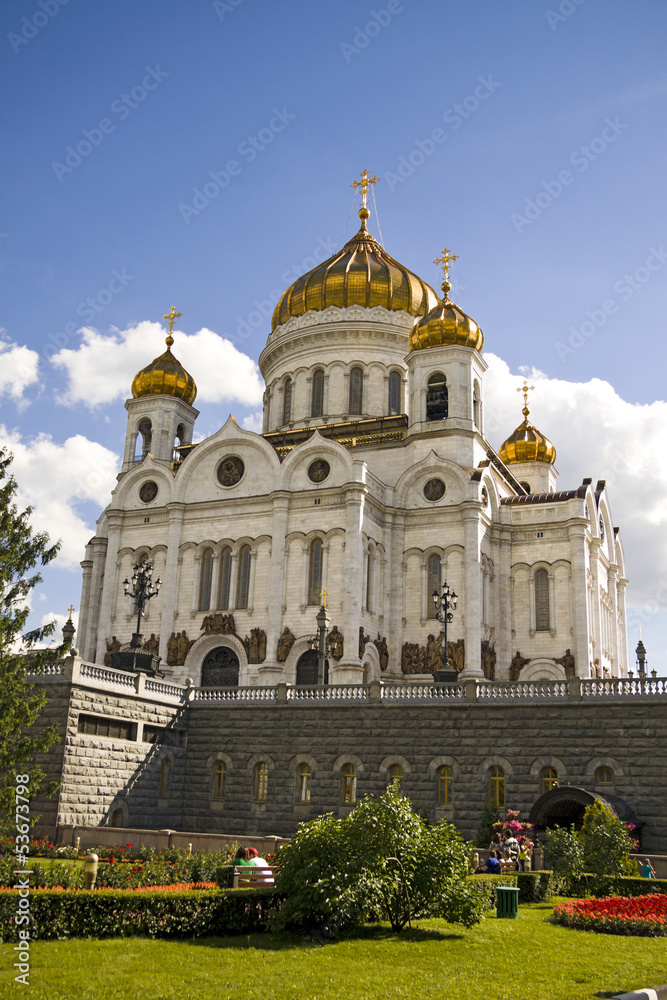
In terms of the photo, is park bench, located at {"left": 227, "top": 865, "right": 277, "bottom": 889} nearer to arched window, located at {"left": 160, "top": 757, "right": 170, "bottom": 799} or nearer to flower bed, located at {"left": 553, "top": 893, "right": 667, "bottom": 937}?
flower bed, located at {"left": 553, "top": 893, "right": 667, "bottom": 937}

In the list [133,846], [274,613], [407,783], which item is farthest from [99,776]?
[274,613]

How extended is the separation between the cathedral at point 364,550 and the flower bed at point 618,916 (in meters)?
19.5

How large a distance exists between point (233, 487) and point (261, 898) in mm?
27839

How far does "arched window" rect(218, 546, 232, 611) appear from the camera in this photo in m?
38.8

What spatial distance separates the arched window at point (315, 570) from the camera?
37.1 m

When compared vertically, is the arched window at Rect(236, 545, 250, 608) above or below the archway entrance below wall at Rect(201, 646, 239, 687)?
above

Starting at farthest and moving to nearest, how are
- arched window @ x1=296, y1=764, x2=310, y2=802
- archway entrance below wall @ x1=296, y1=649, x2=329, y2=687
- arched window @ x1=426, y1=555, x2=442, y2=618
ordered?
arched window @ x1=426, y1=555, x2=442, y2=618
archway entrance below wall @ x1=296, y1=649, x2=329, y2=687
arched window @ x1=296, y1=764, x2=310, y2=802

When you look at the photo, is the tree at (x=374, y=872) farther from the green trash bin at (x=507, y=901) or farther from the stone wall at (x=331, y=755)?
the stone wall at (x=331, y=755)

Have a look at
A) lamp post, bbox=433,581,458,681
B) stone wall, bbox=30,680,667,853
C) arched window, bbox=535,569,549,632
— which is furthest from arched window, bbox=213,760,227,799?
arched window, bbox=535,569,549,632

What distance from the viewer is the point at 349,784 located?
88.9ft

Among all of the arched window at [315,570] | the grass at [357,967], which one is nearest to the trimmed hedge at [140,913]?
the grass at [357,967]

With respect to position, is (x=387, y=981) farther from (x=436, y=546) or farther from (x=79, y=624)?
(x=79, y=624)

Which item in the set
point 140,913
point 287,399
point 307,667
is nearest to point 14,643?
point 140,913

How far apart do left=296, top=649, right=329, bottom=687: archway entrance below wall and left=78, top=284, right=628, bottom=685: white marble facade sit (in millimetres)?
317
